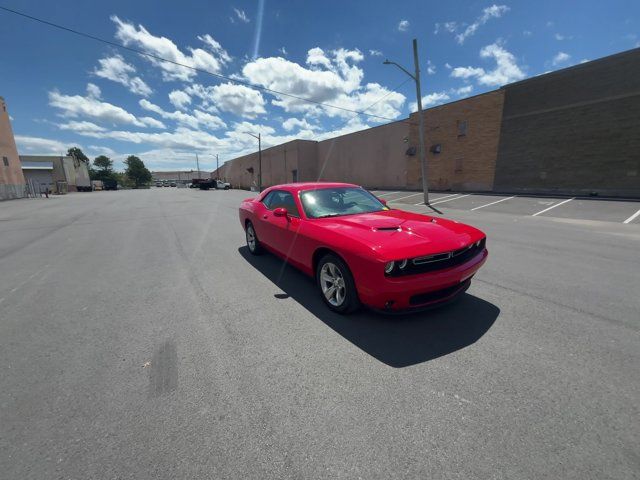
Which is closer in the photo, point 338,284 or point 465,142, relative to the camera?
point 338,284

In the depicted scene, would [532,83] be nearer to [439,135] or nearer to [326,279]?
[439,135]

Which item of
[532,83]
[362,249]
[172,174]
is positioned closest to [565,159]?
[532,83]

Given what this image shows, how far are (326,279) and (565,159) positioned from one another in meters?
19.4

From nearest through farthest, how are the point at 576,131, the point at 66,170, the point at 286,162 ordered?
the point at 576,131
the point at 286,162
the point at 66,170

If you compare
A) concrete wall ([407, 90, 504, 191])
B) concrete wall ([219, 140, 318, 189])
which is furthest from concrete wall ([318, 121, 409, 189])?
concrete wall ([407, 90, 504, 191])

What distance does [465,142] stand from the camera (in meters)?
20.8

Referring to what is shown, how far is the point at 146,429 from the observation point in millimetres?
1785

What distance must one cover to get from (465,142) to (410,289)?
863 inches

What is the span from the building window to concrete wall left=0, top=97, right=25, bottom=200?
144 feet

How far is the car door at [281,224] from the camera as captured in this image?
3.99 meters

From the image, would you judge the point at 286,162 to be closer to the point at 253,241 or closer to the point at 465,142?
the point at 465,142

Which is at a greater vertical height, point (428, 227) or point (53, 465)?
point (428, 227)

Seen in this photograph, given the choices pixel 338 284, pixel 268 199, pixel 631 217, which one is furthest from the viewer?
pixel 631 217

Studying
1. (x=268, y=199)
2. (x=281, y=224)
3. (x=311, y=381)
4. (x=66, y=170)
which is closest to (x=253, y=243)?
(x=268, y=199)
